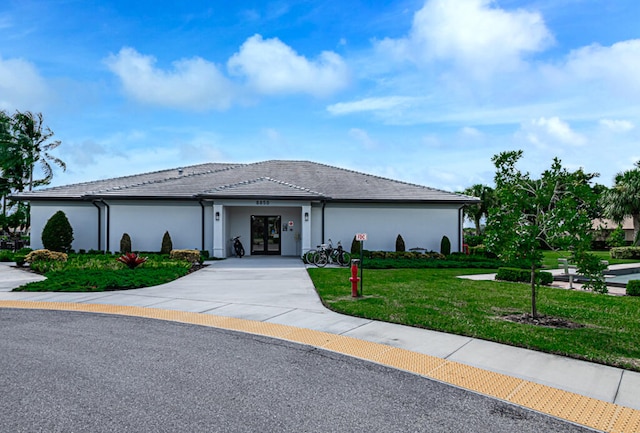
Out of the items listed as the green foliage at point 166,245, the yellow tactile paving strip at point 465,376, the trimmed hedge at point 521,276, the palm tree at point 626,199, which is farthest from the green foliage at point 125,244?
the palm tree at point 626,199

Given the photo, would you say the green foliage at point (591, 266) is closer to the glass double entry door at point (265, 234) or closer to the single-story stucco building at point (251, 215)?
the single-story stucco building at point (251, 215)

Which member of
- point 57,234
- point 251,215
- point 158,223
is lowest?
point 57,234

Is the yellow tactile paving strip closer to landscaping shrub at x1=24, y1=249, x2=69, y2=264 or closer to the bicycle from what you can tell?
the bicycle

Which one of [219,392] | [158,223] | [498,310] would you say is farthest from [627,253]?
[219,392]

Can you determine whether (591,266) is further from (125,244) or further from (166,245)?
(125,244)

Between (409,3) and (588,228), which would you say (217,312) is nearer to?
(588,228)

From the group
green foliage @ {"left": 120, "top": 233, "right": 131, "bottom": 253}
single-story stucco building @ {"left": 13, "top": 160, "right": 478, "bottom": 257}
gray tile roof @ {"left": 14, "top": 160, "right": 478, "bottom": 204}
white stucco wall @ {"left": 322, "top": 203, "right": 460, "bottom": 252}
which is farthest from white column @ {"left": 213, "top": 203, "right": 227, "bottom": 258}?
white stucco wall @ {"left": 322, "top": 203, "right": 460, "bottom": 252}

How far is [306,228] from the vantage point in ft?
70.3

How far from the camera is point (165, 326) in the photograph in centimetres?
743

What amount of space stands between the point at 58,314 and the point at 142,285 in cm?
360

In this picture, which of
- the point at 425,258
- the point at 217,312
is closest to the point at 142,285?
the point at 217,312

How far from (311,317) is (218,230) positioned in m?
14.1

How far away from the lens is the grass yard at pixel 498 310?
6.20 meters

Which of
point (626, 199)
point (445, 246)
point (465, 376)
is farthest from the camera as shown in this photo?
point (626, 199)
